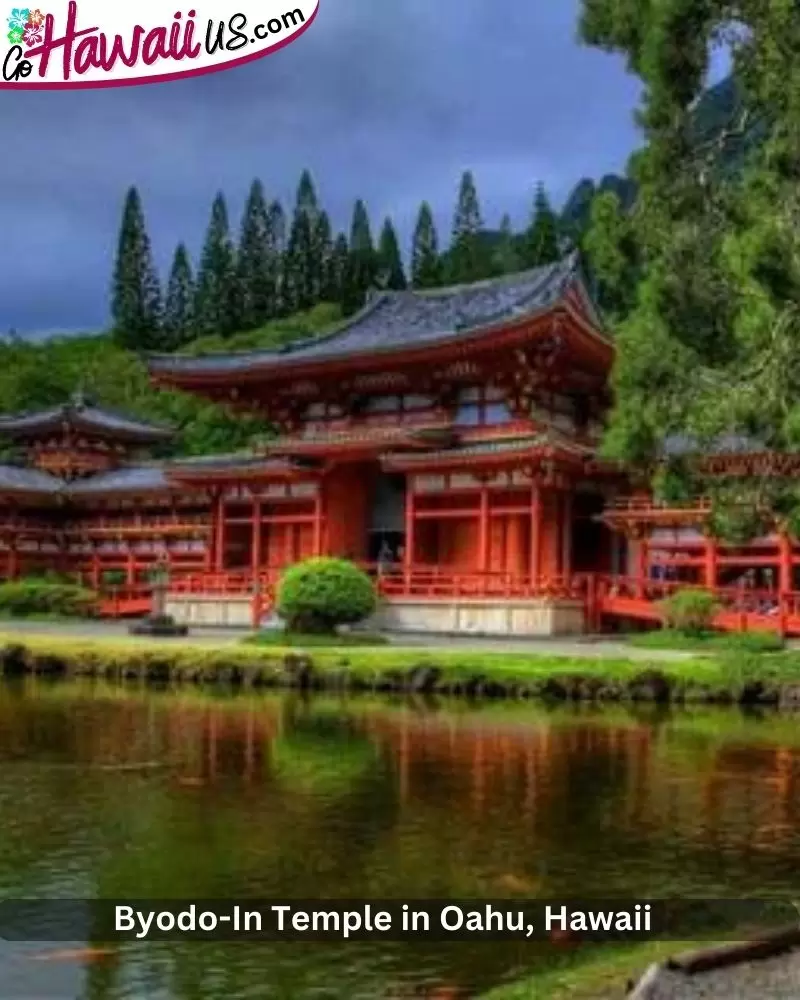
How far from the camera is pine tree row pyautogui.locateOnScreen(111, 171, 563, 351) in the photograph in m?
103

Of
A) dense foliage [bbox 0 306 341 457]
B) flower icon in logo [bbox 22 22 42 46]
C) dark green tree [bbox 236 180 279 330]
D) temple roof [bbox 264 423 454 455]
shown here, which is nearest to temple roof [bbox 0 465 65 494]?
temple roof [bbox 264 423 454 455]

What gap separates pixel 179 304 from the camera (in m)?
108

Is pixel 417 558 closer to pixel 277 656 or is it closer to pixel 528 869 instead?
pixel 277 656

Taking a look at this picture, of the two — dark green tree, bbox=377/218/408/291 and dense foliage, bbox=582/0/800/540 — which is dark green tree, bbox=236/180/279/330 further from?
dense foliage, bbox=582/0/800/540

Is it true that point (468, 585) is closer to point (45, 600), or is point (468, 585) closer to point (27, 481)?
point (45, 600)

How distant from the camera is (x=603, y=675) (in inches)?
974

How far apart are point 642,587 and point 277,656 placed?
488 inches

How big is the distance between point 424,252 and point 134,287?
2350cm

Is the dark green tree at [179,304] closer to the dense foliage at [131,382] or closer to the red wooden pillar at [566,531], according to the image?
Answer: the dense foliage at [131,382]

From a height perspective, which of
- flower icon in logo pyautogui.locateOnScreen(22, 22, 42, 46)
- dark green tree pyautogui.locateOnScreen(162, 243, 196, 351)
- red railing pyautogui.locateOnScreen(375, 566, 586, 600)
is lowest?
red railing pyautogui.locateOnScreen(375, 566, 586, 600)

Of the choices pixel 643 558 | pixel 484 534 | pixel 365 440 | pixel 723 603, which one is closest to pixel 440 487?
pixel 484 534

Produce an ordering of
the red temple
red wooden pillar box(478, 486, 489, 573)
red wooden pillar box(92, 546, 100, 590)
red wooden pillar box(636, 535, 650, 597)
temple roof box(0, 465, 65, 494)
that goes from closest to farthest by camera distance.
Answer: the red temple, red wooden pillar box(636, 535, 650, 597), red wooden pillar box(478, 486, 489, 573), temple roof box(0, 465, 65, 494), red wooden pillar box(92, 546, 100, 590)

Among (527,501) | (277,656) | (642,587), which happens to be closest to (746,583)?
(642,587)

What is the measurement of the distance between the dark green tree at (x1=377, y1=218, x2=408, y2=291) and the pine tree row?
11cm
